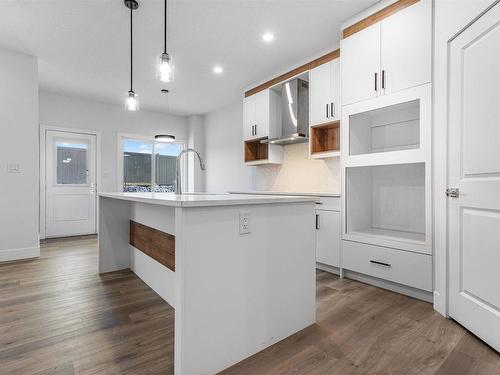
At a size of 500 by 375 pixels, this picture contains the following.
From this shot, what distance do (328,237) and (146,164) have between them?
4849 mm

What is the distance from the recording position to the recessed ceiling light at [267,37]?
10.4 ft

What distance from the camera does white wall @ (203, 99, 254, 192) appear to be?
18.4ft

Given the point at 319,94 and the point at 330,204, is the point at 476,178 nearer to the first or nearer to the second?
the point at 330,204

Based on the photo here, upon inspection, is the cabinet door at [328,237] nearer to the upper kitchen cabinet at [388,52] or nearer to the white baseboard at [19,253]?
the upper kitchen cabinet at [388,52]

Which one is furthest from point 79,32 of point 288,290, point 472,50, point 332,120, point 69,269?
point 472,50

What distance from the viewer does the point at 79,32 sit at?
3.13 m

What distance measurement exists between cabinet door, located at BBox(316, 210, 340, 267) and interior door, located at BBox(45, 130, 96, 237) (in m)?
4.75

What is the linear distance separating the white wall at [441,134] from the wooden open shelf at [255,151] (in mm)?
2799

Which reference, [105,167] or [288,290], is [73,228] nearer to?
[105,167]

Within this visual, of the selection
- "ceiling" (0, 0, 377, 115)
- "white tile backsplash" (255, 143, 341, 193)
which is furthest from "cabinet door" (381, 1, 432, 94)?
"white tile backsplash" (255, 143, 341, 193)

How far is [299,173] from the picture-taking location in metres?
4.13

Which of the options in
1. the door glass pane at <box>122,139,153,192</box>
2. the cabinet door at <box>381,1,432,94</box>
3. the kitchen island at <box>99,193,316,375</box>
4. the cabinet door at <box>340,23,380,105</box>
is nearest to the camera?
the kitchen island at <box>99,193,316,375</box>

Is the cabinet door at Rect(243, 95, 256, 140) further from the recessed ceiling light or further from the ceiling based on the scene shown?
the recessed ceiling light

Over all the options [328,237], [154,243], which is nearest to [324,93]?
[328,237]
